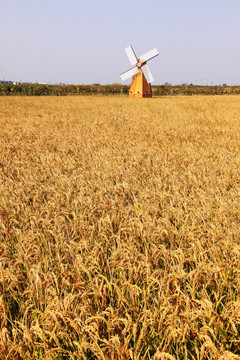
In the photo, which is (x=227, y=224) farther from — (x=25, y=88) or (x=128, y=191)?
(x=25, y=88)

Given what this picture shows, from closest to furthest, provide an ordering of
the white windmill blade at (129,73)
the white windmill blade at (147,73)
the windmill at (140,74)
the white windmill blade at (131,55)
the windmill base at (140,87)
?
the windmill base at (140,87) < the windmill at (140,74) < the white windmill blade at (147,73) < the white windmill blade at (129,73) < the white windmill blade at (131,55)

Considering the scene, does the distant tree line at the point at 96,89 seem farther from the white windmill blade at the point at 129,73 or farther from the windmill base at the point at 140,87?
the windmill base at the point at 140,87

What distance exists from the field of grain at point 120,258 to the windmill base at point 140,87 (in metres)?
29.8

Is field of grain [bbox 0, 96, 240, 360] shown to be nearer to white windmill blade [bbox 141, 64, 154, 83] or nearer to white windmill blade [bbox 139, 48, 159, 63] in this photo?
white windmill blade [bbox 141, 64, 154, 83]

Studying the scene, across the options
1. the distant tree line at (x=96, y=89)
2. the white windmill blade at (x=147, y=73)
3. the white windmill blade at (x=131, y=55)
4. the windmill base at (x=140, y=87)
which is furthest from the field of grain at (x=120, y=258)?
the distant tree line at (x=96, y=89)

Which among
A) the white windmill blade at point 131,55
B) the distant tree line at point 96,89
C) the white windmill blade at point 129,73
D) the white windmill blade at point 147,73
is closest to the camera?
the white windmill blade at point 147,73

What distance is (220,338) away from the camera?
166 centimetres

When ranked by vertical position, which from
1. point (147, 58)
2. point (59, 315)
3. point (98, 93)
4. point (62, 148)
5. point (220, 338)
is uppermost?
point (147, 58)

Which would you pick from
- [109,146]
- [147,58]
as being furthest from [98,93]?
[109,146]

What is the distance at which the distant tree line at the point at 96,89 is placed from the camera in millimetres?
41375

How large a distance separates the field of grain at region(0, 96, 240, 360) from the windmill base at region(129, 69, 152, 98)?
29793 millimetres

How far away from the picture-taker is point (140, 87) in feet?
117

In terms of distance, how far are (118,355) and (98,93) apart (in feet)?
152

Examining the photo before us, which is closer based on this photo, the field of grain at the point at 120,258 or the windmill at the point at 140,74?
the field of grain at the point at 120,258
